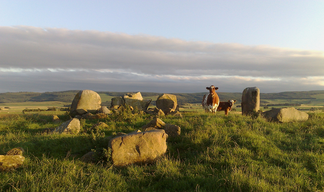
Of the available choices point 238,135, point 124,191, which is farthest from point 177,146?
point 124,191

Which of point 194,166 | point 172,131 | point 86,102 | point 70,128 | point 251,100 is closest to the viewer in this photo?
point 194,166

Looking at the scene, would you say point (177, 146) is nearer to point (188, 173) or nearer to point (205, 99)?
point (188, 173)

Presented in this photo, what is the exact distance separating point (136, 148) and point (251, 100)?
13.9m

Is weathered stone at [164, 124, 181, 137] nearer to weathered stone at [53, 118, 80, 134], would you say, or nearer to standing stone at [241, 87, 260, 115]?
weathered stone at [53, 118, 80, 134]

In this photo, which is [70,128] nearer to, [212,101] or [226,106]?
[212,101]

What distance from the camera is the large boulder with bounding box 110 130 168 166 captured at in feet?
23.2

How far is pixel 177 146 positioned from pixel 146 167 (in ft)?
7.91

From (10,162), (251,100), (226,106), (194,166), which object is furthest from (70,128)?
(251,100)

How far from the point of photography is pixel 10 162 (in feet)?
21.1

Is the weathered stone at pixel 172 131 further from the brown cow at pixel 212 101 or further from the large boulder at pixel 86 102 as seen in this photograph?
the large boulder at pixel 86 102

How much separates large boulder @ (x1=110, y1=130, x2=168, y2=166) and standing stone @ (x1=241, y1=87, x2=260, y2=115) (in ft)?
40.7

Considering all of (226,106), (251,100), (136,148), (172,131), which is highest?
(251,100)

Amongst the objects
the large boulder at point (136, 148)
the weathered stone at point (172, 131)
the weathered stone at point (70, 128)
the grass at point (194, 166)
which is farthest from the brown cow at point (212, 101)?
the weathered stone at point (70, 128)

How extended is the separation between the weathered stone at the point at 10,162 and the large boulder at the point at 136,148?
3.20 m
